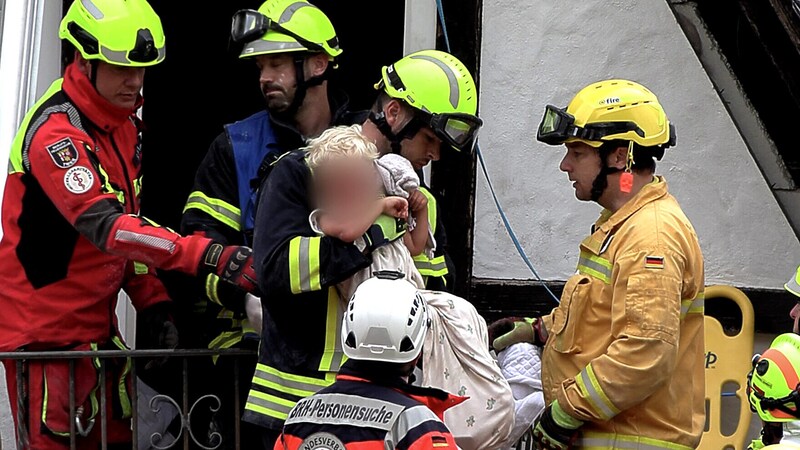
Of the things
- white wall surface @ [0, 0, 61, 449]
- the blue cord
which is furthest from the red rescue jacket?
the blue cord

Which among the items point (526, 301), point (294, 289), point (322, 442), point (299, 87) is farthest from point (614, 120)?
point (526, 301)

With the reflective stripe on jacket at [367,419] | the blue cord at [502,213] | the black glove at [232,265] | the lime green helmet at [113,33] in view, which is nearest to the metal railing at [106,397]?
the black glove at [232,265]

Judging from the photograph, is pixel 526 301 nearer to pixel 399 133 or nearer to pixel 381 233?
pixel 399 133

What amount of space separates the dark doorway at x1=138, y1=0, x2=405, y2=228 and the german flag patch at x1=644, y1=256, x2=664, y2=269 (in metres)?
3.34

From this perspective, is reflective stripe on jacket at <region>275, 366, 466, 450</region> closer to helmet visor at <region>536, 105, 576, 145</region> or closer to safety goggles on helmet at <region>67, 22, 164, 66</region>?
helmet visor at <region>536, 105, 576, 145</region>

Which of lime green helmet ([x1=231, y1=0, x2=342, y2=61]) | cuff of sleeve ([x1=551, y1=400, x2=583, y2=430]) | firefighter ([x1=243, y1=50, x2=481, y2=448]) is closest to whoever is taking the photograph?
firefighter ([x1=243, y1=50, x2=481, y2=448])

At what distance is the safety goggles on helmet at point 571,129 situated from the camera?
4.51 metres

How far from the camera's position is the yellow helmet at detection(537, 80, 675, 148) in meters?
4.51

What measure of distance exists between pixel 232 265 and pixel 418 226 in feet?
2.35

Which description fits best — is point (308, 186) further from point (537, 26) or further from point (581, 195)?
point (537, 26)

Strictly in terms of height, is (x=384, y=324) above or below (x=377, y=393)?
above

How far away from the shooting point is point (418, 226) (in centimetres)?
414

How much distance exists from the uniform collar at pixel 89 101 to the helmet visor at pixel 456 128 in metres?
1.19

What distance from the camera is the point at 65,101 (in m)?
4.69
